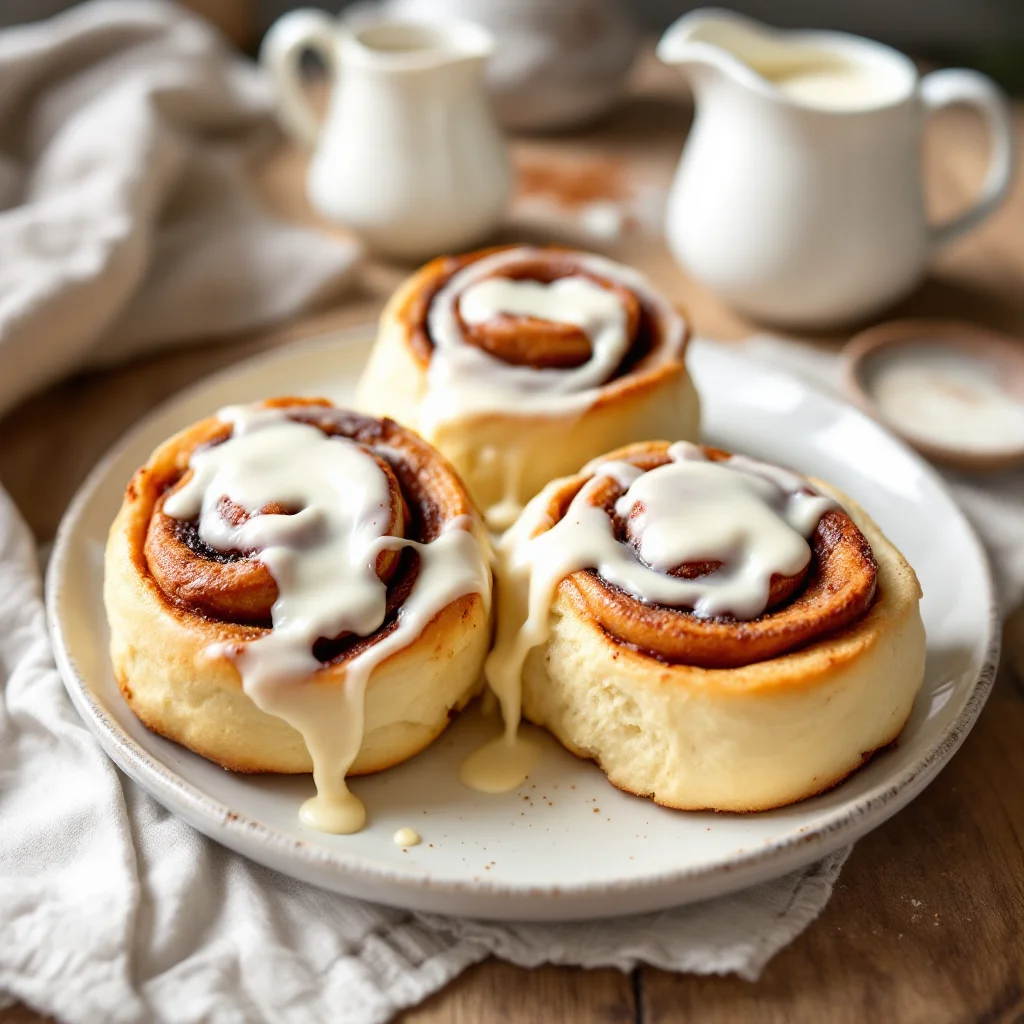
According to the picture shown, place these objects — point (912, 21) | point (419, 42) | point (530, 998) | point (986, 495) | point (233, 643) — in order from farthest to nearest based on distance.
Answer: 1. point (912, 21)
2. point (419, 42)
3. point (986, 495)
4. point (233, 643)
5. point (530, 998)

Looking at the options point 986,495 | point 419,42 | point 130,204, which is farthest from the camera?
point 419,42

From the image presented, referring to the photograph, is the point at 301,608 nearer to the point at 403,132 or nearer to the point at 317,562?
the point at 317,562

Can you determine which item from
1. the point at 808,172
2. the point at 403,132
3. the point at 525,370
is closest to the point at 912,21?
the point at 808,172

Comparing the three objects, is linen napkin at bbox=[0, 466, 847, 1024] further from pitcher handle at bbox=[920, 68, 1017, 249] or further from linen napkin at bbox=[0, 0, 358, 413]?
pitcher handle at bbox=[920, 68, 1017, 249]

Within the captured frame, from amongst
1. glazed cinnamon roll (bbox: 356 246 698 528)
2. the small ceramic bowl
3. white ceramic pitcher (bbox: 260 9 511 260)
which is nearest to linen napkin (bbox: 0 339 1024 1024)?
glazed cinnamon roll (bbox: 356 246 698 528)

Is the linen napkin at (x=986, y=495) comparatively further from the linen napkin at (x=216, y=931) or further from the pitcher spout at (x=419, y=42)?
the pitcher spout at (x=419, y=42)

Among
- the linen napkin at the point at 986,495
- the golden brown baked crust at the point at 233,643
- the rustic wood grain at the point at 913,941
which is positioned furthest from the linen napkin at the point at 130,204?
the rustic wood grain at the point at 913,941

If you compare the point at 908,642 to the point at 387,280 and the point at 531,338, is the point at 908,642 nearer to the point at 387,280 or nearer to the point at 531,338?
the point at 531,338
